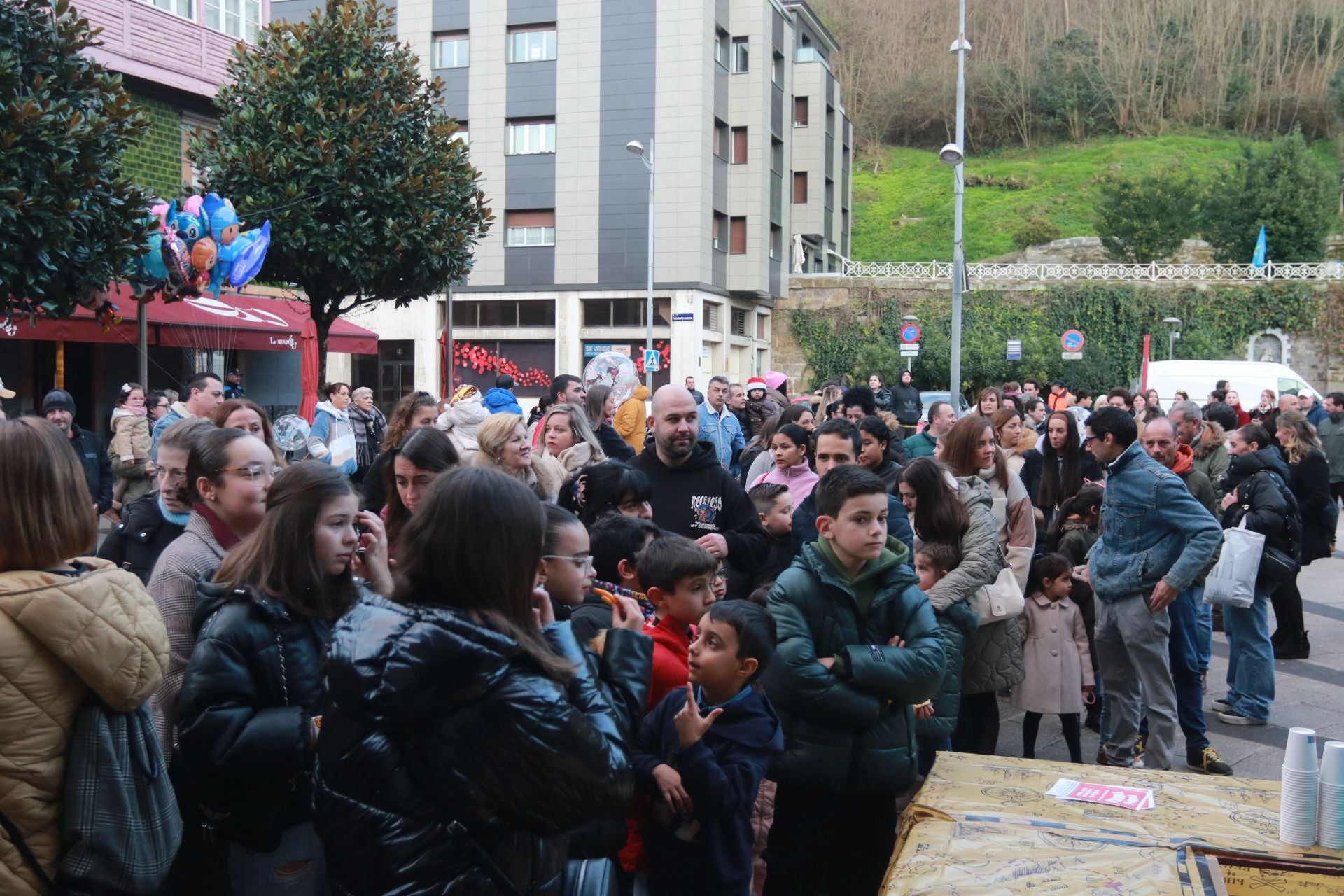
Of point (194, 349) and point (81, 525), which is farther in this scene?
point (194, 349)

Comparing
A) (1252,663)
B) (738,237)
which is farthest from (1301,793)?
(738,237)

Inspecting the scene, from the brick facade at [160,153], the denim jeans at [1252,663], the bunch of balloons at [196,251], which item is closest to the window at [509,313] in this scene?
the brick facade at [160,153]

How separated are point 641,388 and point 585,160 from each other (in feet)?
77.4

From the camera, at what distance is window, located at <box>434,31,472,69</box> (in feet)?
112

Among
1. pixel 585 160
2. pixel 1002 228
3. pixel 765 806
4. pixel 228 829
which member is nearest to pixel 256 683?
pixel 228 829

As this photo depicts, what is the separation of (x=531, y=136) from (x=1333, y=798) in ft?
110

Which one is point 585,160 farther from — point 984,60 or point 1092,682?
point 984,60

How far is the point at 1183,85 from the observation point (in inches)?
2586

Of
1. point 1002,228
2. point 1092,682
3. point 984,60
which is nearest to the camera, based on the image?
point 1092,682

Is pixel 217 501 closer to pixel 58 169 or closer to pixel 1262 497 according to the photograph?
pixel 1262 497

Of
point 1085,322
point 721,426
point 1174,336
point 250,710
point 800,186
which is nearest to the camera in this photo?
point 250,710

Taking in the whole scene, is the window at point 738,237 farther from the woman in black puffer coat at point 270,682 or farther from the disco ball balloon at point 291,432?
the woman in black puffer coat at point 270,682

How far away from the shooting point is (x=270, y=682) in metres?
2.64

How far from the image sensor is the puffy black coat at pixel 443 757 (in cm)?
193
